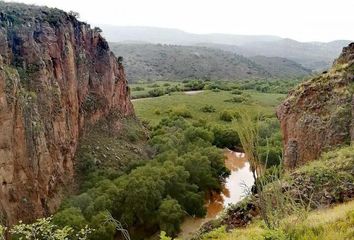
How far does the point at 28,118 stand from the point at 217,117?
41.0 m

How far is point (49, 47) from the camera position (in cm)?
3198

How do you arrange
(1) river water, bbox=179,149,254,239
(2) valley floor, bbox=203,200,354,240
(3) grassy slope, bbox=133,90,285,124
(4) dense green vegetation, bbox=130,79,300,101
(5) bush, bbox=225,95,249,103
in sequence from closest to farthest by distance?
1. (2) valley floor, bbox=203,200,354,240
2. (1) river water, bbox=179,149,254,239
3. (3) grassy slope, bbox=133,90,285,124
4. (5) bush, bbox=225,95,249,103
5. (4) dense green vegetation, bbox=130,79,300,101

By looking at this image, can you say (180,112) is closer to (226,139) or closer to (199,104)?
(199,104)

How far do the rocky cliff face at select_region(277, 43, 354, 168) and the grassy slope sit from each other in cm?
3629

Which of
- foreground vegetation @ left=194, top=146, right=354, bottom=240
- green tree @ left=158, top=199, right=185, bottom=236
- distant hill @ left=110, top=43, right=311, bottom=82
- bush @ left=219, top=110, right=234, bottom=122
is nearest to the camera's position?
foreground vegetation @ left=194, top=146, right=354, bottom=240

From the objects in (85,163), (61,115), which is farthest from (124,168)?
(61,115)

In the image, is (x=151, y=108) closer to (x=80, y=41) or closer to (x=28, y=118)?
(x=80, y=41)

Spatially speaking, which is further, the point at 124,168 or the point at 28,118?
the point at 124,168

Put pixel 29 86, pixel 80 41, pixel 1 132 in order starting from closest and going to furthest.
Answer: pixel 1 132, pixel 29 86, pixel 80 41

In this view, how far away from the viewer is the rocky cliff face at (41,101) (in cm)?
2508

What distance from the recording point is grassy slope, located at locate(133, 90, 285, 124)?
208ft

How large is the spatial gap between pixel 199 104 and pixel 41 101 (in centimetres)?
4486

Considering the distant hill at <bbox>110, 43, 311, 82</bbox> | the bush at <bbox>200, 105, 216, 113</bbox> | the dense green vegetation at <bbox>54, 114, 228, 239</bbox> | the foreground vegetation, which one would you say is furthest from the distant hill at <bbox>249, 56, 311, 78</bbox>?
the foreground vegetation

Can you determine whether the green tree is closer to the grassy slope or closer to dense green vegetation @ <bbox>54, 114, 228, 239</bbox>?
dense green vegetation @ <bbox>54, 114, 228, 239</bbox>
